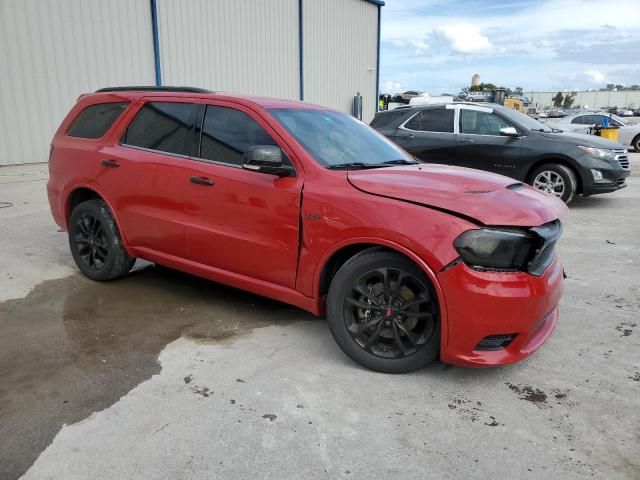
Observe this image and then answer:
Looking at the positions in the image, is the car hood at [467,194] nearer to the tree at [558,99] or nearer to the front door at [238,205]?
the front door at [238,205]

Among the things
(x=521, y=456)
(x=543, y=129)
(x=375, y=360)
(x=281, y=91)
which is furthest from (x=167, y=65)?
(x=521, y=456)

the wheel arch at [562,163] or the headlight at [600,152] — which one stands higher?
the headlight at [600,152]

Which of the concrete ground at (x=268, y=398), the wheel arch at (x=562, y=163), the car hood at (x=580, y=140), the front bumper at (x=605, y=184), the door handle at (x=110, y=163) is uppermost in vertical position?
the door handle at (x=110, y=163)

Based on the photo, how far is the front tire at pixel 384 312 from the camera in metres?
3.01

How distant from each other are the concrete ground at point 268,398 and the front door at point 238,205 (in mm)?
518

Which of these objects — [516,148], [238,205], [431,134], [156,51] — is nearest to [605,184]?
[516,148]

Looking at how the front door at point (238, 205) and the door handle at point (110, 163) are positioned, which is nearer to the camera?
the front door at point (238, 205)

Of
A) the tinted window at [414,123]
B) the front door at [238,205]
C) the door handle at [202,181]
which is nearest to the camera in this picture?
the front door at [238,205]

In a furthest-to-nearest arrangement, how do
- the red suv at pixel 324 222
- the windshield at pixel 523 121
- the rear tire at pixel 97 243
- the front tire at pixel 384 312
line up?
1. the windshield at pixel 523 121
2. the rear tire at pixel 97 243
3. the front tire at pixel 384 312
4. the red suv at pixel 324 222

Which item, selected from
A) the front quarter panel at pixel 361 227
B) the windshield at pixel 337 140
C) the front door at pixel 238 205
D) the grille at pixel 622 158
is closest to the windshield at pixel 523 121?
the grille at pixel 622 158

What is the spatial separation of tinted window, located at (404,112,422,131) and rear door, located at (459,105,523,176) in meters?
0.75

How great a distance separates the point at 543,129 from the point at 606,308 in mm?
5410

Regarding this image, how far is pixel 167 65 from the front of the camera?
50.3ft

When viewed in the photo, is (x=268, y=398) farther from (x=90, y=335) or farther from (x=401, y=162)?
(x=401, y=162)
